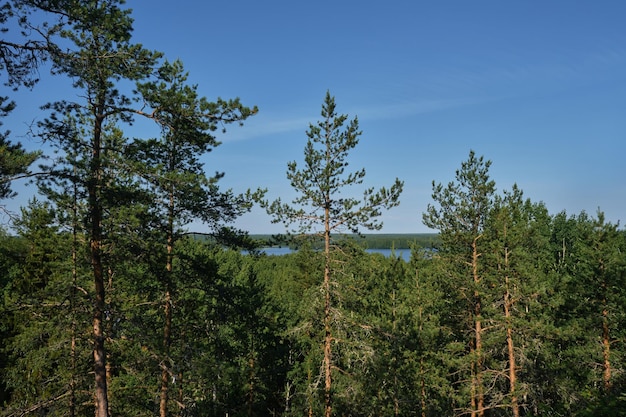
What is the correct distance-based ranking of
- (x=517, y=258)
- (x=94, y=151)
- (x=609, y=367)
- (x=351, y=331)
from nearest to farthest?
(x=94, y=151) < (x=351, y=331) < (x=517, y=258) < (x=609, y=367)

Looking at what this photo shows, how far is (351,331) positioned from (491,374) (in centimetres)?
830

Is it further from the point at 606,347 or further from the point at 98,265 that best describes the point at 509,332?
the point at 98,265

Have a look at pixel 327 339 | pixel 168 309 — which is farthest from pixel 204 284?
pixel 327 339

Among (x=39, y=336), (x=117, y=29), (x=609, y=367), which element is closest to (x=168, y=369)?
(x=39, y=336)

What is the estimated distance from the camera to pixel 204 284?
11477 mm

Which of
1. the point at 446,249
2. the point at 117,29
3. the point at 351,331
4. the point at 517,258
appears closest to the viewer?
the point at 117,29

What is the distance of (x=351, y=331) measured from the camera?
13508 millimetres

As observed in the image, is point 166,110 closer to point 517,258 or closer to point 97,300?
point 97,300

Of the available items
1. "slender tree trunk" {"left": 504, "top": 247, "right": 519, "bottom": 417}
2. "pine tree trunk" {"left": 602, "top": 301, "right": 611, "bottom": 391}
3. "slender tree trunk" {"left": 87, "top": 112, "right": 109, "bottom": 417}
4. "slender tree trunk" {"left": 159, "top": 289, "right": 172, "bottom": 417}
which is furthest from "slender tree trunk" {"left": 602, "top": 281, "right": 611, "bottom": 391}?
"slender tree trunk" {"left": 87, "top": 112, "right": 109, "bottom": 417}

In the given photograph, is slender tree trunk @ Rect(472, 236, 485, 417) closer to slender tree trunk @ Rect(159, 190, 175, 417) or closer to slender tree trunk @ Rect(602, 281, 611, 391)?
slender tree trunk @ Rect(602, 281, 611, 391)

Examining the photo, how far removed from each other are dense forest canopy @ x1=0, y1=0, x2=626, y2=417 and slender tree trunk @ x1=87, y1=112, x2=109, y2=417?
0.14 feet

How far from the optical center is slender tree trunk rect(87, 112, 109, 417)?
8.98m

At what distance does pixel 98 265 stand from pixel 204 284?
2842mm

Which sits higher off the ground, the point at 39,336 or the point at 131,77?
the point at 131,77
